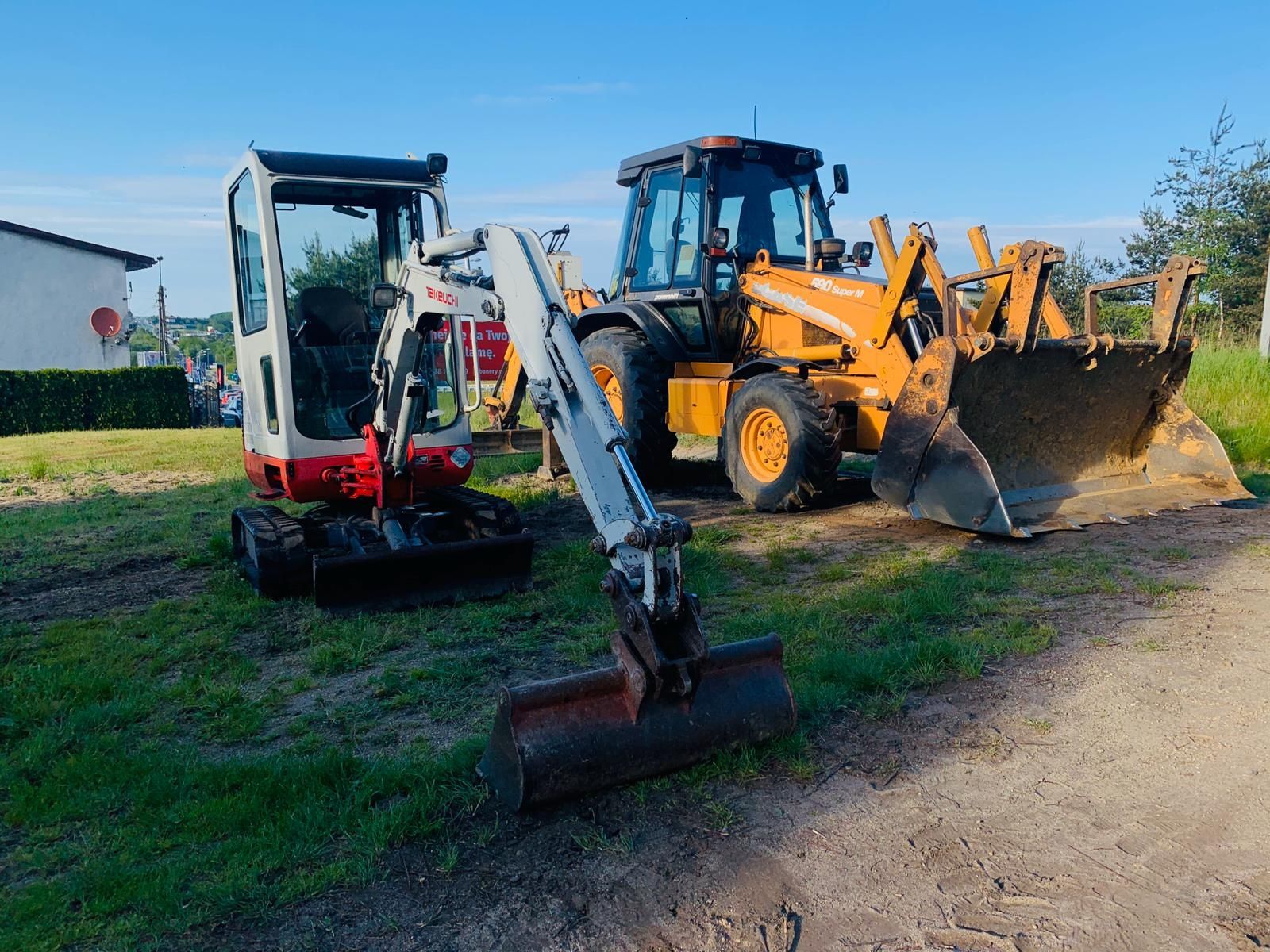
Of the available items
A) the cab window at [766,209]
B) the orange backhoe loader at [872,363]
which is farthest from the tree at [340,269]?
the cab window at [766,209]

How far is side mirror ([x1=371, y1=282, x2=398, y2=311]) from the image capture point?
5.64 meters

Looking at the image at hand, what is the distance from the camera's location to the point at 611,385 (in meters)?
9.50

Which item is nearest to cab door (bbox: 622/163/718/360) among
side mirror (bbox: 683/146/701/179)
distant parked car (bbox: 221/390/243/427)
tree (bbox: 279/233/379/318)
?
side mirror (bbox: 683/146/701/179)

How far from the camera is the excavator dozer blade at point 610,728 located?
3109 millimetres

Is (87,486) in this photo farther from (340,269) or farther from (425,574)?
(425,574)

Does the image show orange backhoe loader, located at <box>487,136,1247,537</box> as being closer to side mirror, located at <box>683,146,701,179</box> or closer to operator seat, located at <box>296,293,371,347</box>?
side mirror, located at <box>683,146,701,179</box>

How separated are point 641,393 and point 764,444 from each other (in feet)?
4.73

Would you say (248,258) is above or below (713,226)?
below

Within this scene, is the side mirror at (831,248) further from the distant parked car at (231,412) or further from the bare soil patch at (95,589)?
the distant parked car at (231,412)

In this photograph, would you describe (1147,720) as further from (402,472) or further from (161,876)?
(402,472)

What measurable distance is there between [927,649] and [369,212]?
15.5ft

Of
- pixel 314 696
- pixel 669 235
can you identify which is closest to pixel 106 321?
pixel 669 235

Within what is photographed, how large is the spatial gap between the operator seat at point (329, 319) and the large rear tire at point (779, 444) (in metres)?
3.07

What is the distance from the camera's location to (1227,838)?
2.93m
